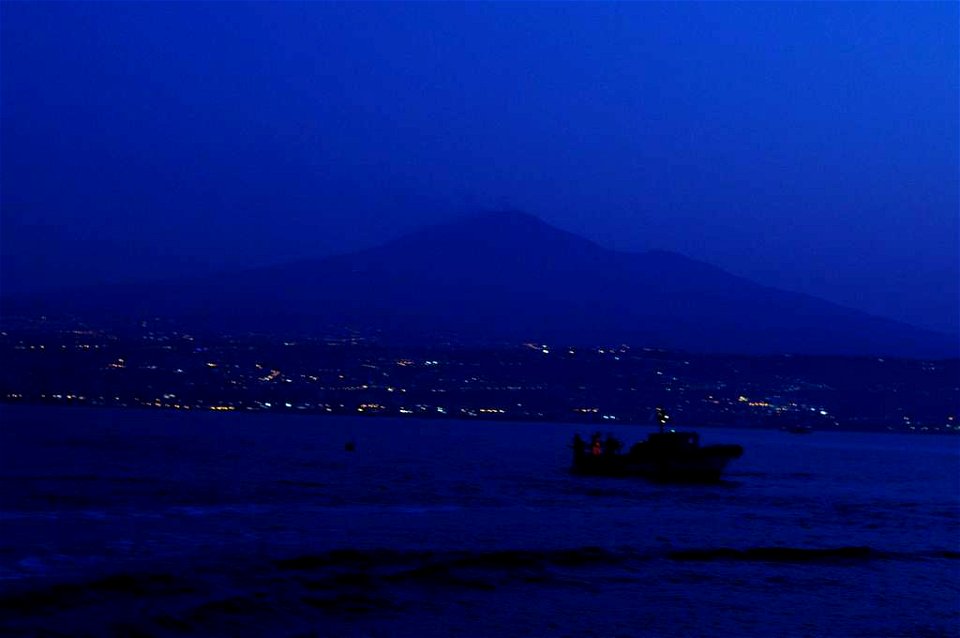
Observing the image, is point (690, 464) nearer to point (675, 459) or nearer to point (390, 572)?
point (675, 459)

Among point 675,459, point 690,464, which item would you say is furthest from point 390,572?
point 690,464

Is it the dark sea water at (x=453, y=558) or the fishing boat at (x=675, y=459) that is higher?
the fishing boat at (x=675, y=459)

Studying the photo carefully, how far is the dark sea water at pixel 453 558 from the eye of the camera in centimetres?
2320

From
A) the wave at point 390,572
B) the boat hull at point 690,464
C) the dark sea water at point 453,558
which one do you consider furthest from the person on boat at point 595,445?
the wave at point 390,572

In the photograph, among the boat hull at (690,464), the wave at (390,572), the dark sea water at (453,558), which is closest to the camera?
the dark sea water at (453,558)

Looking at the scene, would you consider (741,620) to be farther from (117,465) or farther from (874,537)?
(117,465)

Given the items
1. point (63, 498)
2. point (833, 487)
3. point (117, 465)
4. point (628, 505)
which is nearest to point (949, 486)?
point (833, 487)

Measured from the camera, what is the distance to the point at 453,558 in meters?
30.0

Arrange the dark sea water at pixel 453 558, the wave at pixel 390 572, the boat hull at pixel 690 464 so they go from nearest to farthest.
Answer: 1. the dark sea water at pixel 453 558
2. the wave at pixel 390 572
3. the boat hull at pixel 690 464

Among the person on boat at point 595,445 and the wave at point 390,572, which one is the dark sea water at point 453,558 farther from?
the person on boat at point 595,445

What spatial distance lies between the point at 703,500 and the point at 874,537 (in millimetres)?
13014

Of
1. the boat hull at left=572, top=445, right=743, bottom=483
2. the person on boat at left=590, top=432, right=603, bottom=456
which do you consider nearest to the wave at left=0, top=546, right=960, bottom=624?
the boat hull at left=572, top=445, right=743, bottom=483

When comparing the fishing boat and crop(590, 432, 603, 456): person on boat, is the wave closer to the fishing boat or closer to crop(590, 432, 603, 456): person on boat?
the fishing boat

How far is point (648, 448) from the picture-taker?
62656mm
